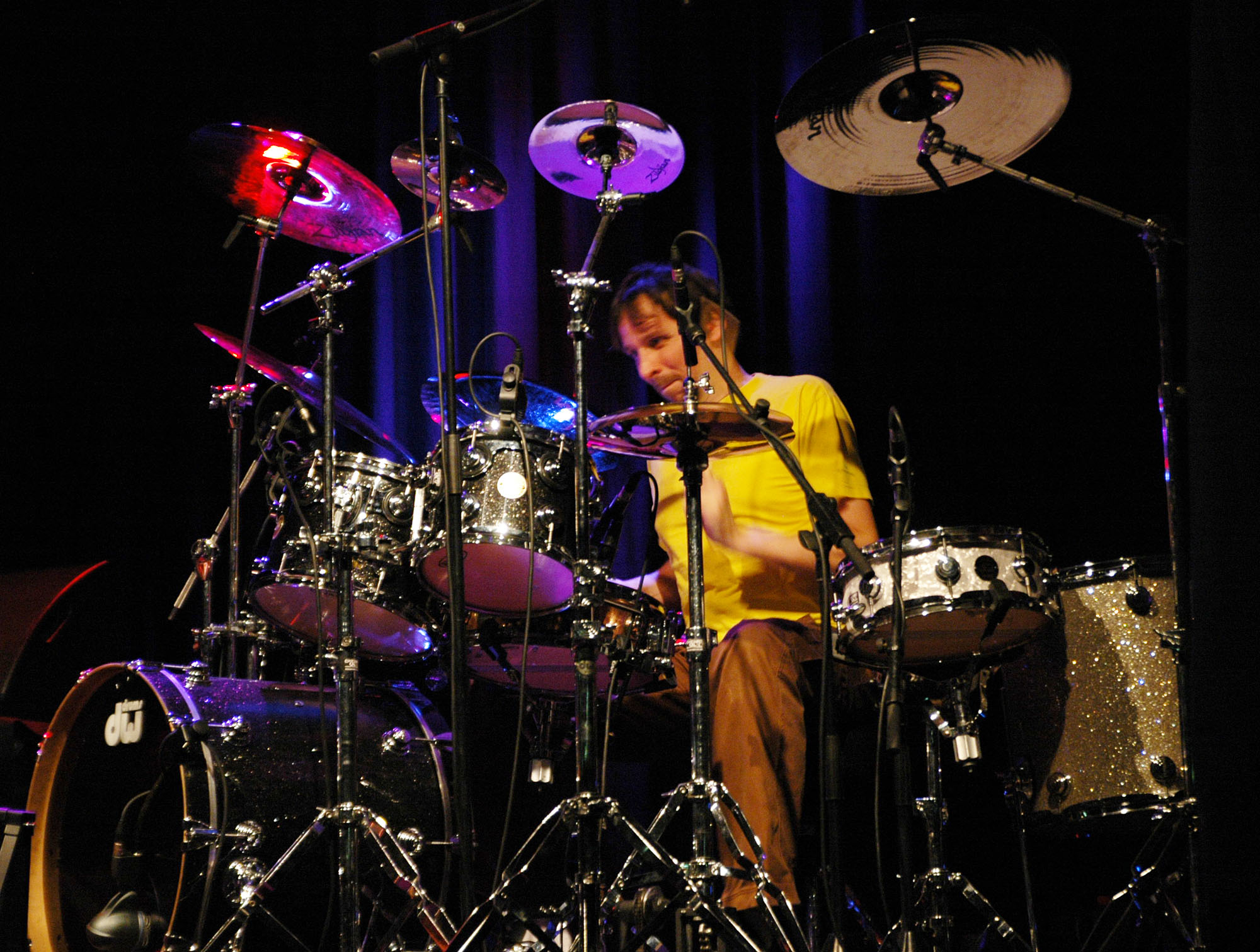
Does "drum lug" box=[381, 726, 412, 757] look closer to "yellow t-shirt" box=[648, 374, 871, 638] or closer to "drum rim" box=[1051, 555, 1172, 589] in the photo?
"yellow t-shirt" box=[648, 374, 871, 638]

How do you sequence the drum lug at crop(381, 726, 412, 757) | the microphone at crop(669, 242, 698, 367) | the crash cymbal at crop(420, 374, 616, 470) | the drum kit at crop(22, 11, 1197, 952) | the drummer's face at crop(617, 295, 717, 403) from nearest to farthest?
the microphone at crop(669, 242, 698, 367) < the drum kit at crop(22, 11, 1197, 952) < the crash cymbal at crop(420, 374, 616, 470) < the drum lug at crop(381, 726, 412, 757) < the drummer's face at crop(617, 295, 717, 403)

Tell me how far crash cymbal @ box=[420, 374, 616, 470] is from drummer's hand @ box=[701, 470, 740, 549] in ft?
1.26

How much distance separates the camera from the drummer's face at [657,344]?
3.54 m

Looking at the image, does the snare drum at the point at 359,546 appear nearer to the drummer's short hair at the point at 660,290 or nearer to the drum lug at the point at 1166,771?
the drummer's short hair at the point at 660,290

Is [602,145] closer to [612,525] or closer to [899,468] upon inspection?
[612,525]

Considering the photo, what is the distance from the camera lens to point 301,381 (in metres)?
3.05

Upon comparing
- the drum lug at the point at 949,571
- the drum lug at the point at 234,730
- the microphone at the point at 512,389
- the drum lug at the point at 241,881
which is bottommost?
the drum lug at the point at 241,881

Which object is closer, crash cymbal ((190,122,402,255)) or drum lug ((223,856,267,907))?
drum lug ((223,856,267,907))

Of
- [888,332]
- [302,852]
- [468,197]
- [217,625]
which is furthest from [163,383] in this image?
[888,332]

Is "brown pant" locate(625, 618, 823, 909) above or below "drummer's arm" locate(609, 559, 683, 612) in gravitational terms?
below

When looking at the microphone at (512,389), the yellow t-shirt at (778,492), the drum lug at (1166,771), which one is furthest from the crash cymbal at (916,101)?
the drum lug at (1166,771)

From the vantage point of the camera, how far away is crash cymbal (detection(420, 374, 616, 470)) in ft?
10.2

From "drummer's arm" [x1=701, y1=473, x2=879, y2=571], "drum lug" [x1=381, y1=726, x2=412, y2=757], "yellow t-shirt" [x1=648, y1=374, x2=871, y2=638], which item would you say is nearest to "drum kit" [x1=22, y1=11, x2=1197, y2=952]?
"drum lug" [x1=381, y1=726, x2=412, y2=757]

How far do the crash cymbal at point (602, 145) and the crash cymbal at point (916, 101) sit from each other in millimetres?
373
